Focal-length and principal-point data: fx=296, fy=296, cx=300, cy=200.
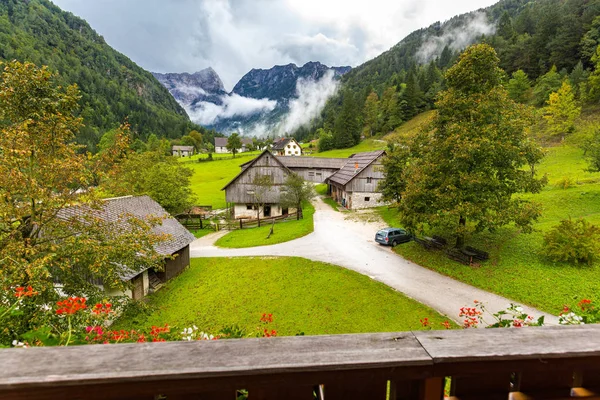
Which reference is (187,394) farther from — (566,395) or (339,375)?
(566,395)

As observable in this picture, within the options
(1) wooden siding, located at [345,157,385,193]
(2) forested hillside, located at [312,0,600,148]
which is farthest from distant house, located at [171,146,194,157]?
(1) wooden siding, located at [345,157,385,193]

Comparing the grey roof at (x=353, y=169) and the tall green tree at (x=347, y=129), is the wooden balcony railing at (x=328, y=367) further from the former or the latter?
the tall green tree at (x=347, y=129)

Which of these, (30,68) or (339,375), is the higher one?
(30,68)

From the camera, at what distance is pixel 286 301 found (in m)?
15.6

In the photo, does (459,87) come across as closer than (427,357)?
No

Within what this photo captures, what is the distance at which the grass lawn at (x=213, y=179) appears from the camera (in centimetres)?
5072

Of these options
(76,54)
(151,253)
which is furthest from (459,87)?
(76,54)

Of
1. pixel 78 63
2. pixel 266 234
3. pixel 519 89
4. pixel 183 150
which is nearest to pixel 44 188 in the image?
pixel 266 234

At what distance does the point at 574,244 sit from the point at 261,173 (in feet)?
102

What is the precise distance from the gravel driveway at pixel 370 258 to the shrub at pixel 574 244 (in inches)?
206

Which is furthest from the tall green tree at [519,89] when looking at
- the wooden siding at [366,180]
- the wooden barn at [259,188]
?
the wooden barn at [259,188]

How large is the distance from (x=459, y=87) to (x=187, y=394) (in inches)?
796

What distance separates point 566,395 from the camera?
1.57 m

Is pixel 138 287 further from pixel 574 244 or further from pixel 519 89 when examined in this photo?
pixel 519 89
